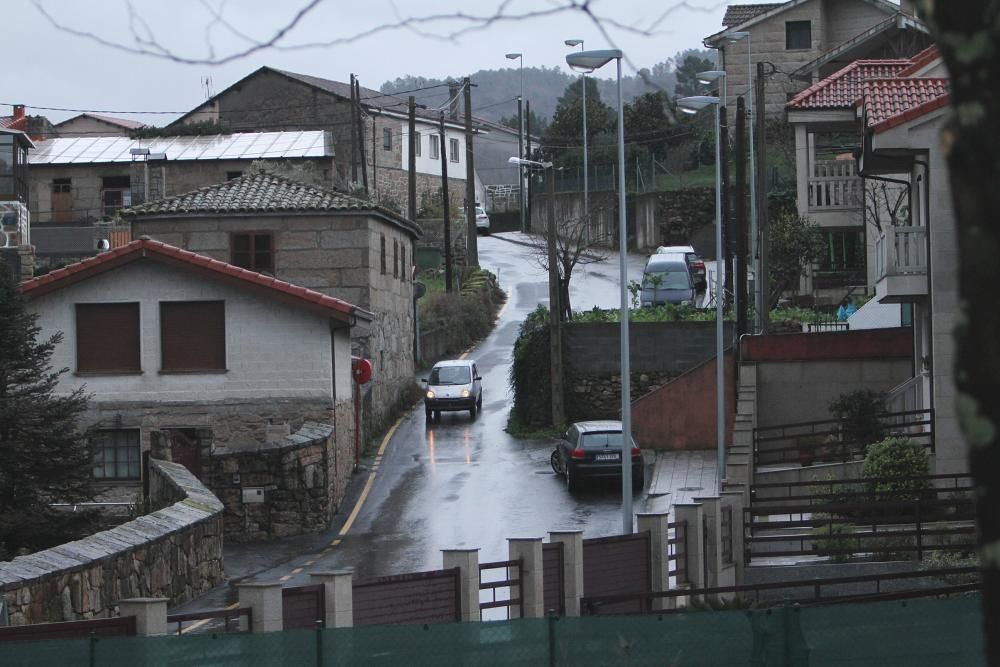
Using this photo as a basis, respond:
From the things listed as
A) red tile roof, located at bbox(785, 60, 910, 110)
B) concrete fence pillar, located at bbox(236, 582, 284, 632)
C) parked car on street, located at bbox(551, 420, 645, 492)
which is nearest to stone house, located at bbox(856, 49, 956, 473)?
parked car on street, located at bbox(551, 420, 645, 492)

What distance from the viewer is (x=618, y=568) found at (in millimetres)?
18500

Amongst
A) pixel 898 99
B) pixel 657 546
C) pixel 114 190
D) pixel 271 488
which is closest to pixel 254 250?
pixel 271 488

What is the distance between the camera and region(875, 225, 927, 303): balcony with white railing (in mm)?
26844

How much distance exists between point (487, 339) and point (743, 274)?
67.4 feet

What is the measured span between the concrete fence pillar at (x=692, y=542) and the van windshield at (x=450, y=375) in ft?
75.0

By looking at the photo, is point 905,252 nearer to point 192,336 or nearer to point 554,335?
point 554,335

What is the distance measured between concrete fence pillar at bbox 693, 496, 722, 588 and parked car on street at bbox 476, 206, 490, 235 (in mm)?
63952

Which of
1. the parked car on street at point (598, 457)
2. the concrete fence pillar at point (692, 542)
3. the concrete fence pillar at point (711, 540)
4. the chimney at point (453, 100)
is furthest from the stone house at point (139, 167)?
the concrete fence pillar at point (692, 542)

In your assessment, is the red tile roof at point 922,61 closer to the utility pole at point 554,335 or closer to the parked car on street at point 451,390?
the utility pole at point 554,335

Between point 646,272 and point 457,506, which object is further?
point 646,272

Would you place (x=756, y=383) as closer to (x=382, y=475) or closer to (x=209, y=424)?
(x=382, y=475)

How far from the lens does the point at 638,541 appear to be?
18891mm

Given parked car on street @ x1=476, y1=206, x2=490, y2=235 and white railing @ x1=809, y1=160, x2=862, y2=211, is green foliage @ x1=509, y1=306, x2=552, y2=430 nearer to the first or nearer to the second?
white railing @ x1=809, y1=160, x2=862, y2=211

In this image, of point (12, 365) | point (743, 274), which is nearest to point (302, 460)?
point (12, 365)
